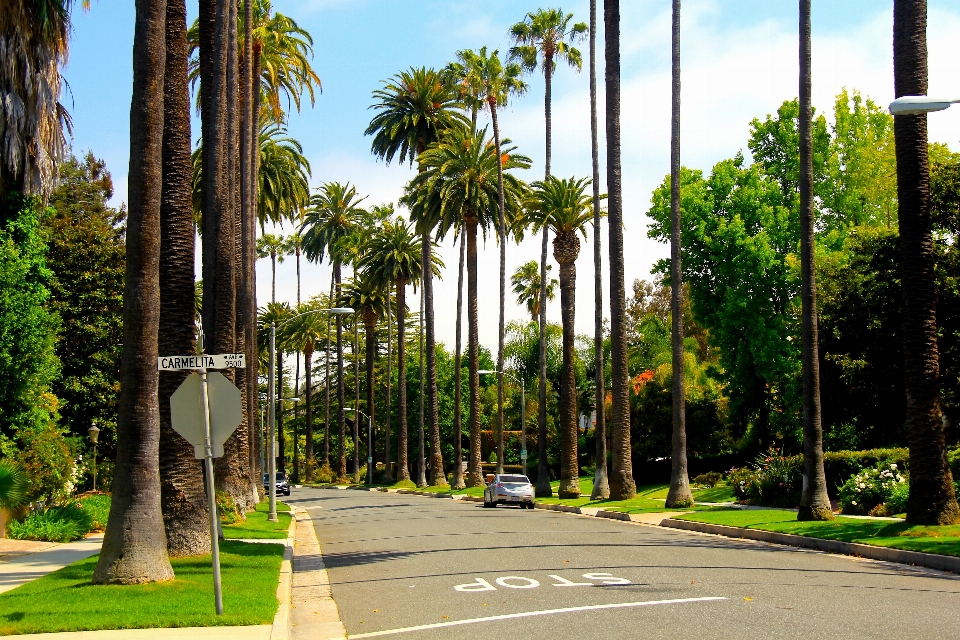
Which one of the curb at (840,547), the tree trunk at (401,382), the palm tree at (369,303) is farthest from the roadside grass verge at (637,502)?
the palm tree at (369,303)

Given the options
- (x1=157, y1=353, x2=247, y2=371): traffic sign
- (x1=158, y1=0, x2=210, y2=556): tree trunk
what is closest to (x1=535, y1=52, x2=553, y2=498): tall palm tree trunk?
(x1=158, y1=0, x2=210, y2=556): tree trunk

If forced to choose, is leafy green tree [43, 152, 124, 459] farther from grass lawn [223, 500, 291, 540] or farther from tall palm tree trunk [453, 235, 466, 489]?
tall palm tree trunk [453, 235, 466, 489]

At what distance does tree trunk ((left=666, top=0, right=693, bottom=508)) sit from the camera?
1380 inches

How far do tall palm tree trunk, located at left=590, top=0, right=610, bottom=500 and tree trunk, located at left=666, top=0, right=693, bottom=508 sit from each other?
6.12 meters

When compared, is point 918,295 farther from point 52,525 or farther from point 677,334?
point 52,525

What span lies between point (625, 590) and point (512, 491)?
29.0 meters

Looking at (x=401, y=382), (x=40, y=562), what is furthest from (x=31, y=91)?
(x=401, y=382)

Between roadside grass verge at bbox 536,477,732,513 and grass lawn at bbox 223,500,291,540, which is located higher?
grass lawn at bbox 223,500,291,540

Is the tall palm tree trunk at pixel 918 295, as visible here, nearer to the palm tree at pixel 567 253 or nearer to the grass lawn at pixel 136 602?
the grass lawn at pixel 136 602

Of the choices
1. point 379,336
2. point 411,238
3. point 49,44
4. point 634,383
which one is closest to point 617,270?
point 49,44

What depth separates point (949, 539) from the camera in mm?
18578

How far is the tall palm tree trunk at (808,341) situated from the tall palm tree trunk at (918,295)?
16.2ft

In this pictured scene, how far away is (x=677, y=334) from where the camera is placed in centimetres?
3553

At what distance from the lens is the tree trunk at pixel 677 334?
115 ft
